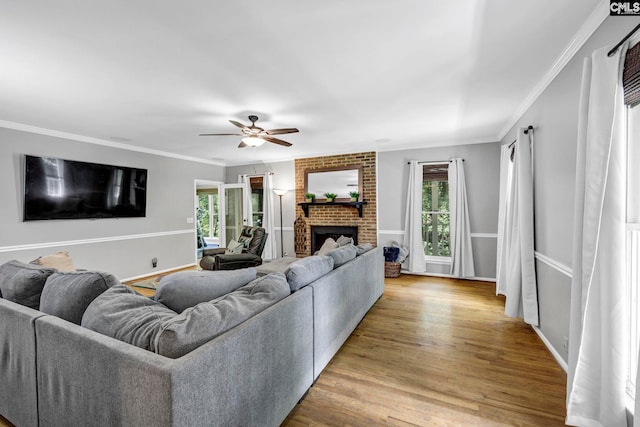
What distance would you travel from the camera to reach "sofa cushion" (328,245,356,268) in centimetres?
269

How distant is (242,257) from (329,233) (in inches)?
83.7

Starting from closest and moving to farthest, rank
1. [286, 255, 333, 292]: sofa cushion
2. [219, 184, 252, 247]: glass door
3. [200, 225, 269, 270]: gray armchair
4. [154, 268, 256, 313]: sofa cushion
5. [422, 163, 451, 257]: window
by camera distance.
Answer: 1. [154, 268, 256, 313]: sofa cushion
2. [286, 255, 333, 292]: sofa cushion
3. [200, 225, 269, 270]: gray armchair
4. [422, 163, 451, 257]: window
5. [219, 184, 252, 247]: glass door

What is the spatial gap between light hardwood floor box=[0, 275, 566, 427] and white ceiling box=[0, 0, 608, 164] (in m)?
2.48

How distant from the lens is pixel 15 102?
298 cm

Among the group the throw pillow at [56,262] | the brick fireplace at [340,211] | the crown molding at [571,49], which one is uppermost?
the crown molding at [571,49]

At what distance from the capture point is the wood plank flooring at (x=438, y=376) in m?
1.75

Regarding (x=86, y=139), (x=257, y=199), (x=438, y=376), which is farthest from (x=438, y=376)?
(x=86, y=139)

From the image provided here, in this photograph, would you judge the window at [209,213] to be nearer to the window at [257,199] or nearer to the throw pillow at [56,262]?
the window at [257,199]

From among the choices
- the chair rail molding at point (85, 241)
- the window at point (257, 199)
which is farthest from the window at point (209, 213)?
the chair rail molding at point (85, 241)

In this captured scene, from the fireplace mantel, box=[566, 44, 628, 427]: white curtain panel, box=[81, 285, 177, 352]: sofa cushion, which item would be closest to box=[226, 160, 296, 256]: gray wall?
the fireplace mantel

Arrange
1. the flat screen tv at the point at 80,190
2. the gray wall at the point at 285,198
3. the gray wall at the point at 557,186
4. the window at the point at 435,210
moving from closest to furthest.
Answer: the gray wall at the point at 557,186 → the flat screen tv at the point at 80,190 → the window at the point at 435,210 → the gray wall at the point at 285,198

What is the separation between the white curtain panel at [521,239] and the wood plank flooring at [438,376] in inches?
9.8

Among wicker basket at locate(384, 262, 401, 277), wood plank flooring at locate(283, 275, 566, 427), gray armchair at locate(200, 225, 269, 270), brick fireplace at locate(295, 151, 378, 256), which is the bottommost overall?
wood plank flooring at locate(283, 275, 566, 427)

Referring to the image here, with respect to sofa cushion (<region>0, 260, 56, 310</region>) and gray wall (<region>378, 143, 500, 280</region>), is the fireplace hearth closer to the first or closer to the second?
gray wall (<region>378, 143, 500, 280</region>)
